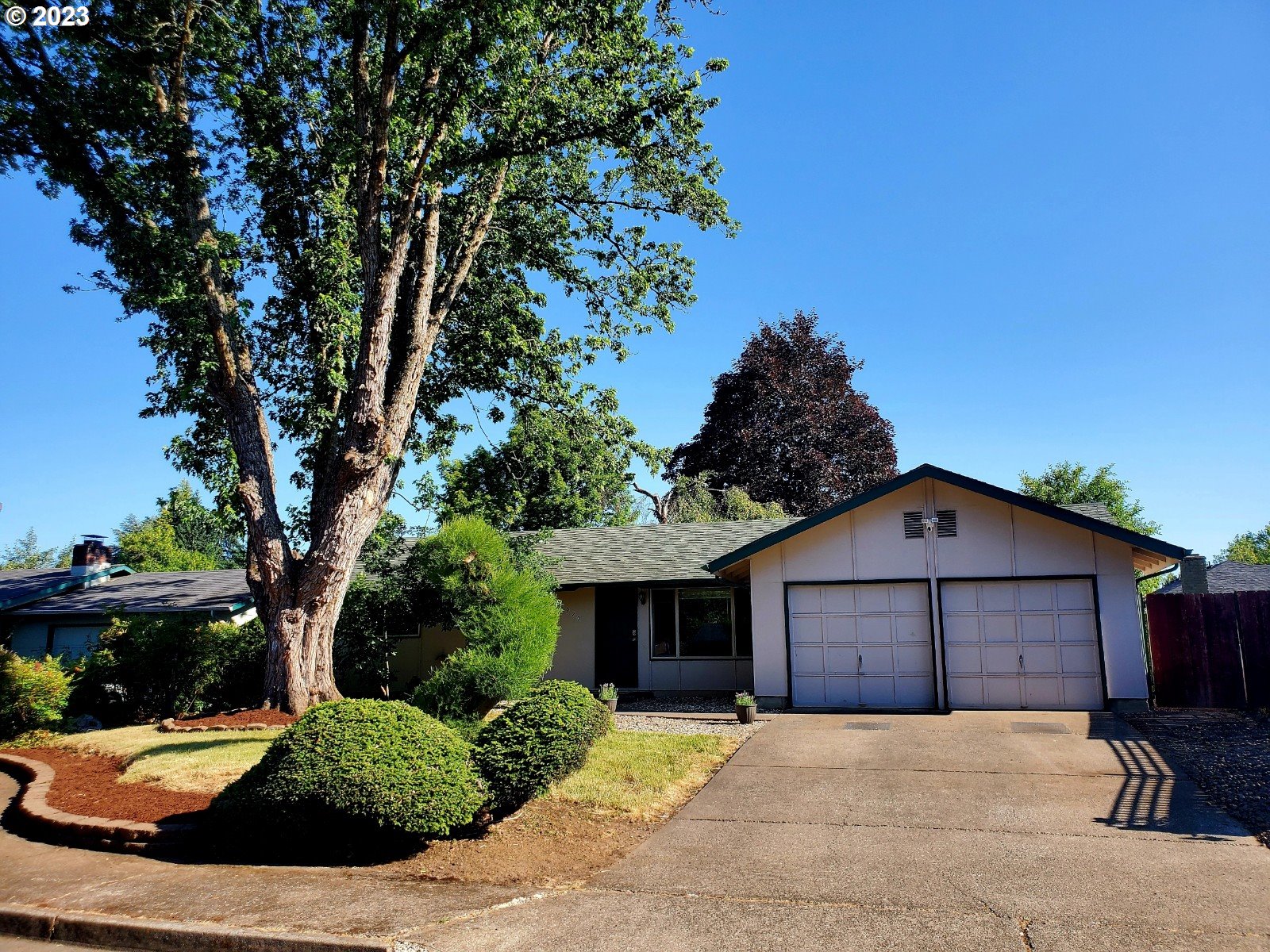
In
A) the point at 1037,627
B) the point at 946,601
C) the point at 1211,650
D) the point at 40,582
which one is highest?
the point at 40,582

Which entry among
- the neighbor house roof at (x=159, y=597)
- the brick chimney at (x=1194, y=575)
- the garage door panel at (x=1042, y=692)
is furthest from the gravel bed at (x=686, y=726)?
the neighbor house roof at (x=159, y=597)

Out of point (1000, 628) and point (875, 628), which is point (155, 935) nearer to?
point (875, 628)

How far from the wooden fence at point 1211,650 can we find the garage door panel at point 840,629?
5.40m

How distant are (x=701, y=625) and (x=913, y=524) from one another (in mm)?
5435

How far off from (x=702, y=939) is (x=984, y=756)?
255 inches

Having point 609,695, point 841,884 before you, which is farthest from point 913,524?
point 841,884

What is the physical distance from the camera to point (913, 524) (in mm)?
14500

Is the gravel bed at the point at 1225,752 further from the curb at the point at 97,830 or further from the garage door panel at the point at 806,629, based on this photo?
the curb at the point at 97,830

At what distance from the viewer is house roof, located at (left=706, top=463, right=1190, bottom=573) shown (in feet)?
42.0

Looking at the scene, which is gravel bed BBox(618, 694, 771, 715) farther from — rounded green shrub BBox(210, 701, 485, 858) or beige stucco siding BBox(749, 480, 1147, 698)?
rounded green shrub BBox(210, 701, 485, 858)

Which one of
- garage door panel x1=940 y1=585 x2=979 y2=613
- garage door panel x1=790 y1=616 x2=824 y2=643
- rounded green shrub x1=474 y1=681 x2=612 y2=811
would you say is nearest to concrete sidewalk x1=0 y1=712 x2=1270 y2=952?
rounded green shrub x1=474 y1=681 x2=612 y2=811

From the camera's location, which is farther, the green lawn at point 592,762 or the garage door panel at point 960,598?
the garage door panel at point 960,598

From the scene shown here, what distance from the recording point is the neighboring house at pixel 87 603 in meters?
20.4

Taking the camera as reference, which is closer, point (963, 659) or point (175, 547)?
point (963, 659)
